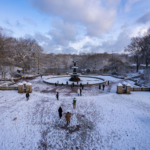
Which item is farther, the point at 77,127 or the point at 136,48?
the point at 136,48

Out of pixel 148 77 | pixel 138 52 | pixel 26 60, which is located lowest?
pixel 148 77

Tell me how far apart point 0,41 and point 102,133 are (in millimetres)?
32024

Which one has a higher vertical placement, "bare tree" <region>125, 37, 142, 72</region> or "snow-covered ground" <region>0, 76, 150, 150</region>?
"bare tree" <region>125, 37, 142, 72</region>

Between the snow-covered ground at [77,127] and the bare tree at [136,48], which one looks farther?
the bare tree at [136,48]

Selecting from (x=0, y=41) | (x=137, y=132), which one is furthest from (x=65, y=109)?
(x=0, y=41)

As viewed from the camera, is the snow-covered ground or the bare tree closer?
the snow-covered ground

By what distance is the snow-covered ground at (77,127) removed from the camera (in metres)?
6.18

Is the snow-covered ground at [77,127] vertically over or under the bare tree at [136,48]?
under

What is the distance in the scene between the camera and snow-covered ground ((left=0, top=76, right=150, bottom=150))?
6.18m

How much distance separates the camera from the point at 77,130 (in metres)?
7.31

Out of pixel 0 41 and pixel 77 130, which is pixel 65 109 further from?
pixel 0 41

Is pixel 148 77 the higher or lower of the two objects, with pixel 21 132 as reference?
higher

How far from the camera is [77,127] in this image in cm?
761

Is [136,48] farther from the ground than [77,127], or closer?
farther from the ground
